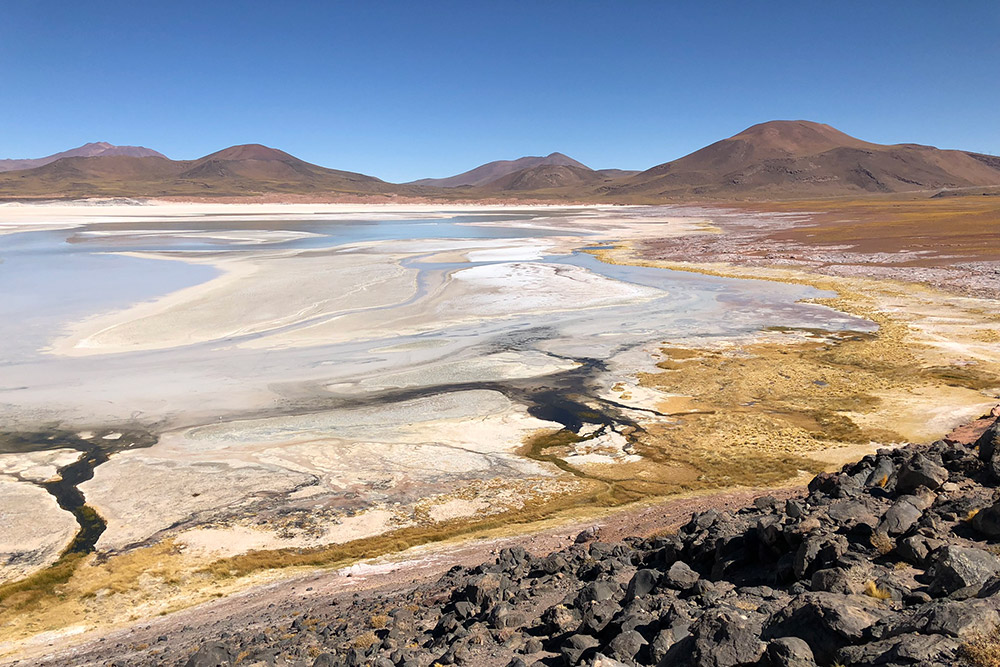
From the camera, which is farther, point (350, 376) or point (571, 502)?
point (350, 376)

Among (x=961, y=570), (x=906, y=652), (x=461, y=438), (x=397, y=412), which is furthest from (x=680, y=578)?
(x=397, y=412)

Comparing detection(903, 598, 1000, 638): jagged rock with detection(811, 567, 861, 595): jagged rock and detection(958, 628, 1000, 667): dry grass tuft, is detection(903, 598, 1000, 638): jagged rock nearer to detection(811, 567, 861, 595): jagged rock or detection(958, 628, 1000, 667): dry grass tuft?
detection(958, 628, 1000, 667): dry grass tuft

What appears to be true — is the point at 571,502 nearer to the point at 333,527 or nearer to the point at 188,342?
the point at 333,527

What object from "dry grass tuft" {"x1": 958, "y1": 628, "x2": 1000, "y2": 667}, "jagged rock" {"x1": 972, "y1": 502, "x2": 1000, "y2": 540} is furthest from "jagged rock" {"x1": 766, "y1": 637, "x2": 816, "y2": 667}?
"jagged rock" {"x1": 972, "y1": 502, "x2": 1000, "y2": 540}

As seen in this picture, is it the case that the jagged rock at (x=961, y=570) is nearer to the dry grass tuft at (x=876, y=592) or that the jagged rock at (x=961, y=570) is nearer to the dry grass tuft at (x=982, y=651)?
the dry grass tuft at (x=876, y=592)

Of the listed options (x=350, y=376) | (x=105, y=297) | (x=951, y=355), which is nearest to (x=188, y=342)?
(x=350, y=376)

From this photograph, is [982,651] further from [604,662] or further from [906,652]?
[604,662]
